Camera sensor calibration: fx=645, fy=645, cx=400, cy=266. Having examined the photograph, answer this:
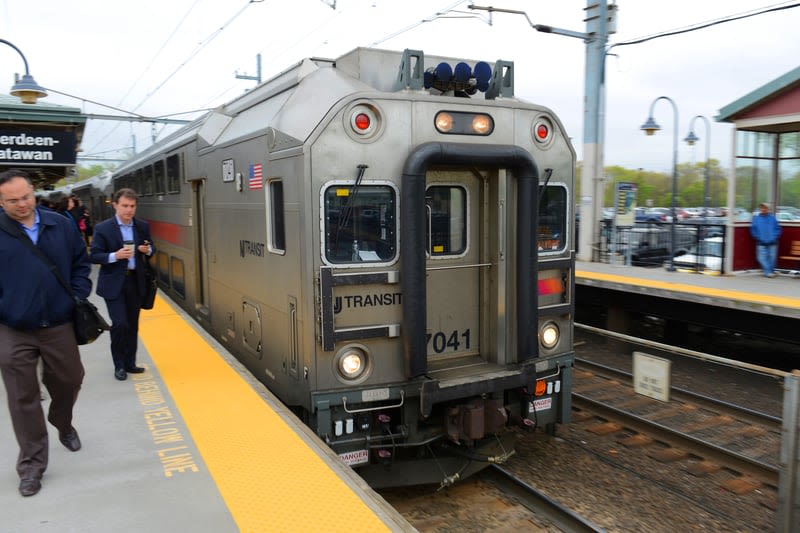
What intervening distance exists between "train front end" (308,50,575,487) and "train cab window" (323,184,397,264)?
0.4 inches

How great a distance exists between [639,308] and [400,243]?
8.11m

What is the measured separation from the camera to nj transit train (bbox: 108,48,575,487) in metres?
4.93

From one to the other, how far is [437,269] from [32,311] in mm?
3007

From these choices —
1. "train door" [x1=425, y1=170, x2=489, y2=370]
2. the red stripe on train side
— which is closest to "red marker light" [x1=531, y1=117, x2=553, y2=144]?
"train door" [x1=425, y1=170, x2=489, y2=370]

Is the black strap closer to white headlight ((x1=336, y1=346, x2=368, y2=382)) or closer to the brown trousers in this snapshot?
the brown trousers

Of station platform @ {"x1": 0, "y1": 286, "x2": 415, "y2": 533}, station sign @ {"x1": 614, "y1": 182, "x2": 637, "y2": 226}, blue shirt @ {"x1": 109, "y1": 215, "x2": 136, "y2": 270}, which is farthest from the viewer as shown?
station sign @ {"x1": 614, "y1": 182, "x2": 637, "y2": 226}

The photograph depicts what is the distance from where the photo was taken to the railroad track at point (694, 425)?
21.6ft

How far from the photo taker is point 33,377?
384 centimetres

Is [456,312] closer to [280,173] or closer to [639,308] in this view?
[280,173]

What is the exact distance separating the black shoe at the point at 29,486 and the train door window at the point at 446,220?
10.6 feet

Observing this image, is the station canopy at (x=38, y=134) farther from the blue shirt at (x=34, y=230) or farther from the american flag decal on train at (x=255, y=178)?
the blue shirt at (x=34, y=230)

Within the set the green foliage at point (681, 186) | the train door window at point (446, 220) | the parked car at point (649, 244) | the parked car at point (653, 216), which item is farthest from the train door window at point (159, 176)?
the green foliage at point (681, 186)

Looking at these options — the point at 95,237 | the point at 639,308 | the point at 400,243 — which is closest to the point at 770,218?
the point at 639,308

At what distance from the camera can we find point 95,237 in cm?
566
